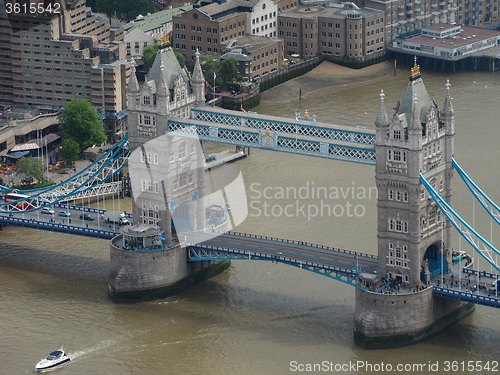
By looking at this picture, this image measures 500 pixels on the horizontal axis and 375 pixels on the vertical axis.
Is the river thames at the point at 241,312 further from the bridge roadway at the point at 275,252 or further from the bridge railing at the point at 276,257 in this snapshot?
the bridge railing at the point at 276,257

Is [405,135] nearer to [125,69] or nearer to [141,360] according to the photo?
[141,360]

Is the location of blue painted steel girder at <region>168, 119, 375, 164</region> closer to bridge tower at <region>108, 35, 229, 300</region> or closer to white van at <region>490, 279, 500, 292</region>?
bridge tower at <region>108, 35, 229, 300</region>

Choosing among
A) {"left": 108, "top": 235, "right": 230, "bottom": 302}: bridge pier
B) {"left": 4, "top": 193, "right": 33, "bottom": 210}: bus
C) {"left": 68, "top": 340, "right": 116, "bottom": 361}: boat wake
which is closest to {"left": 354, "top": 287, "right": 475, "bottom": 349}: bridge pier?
{"left": 108, "top": 235, "right": 230, "bottom": 302}: bridge pier

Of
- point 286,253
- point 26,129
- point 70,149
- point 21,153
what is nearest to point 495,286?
point 286,253

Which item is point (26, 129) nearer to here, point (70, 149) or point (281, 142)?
point (70, 149)

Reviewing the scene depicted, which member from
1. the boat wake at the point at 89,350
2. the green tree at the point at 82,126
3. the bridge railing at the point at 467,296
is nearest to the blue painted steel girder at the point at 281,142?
the bridge railing at the point at 467,296

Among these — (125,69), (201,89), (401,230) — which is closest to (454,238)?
(401,230)
